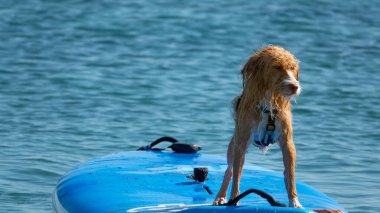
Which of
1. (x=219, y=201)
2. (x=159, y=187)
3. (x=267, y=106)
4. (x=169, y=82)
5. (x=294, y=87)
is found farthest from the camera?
(x=169, y=82)

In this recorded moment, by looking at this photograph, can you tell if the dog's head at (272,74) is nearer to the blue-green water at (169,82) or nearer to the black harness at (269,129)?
the black harness at (269,129)

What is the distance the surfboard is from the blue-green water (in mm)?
964

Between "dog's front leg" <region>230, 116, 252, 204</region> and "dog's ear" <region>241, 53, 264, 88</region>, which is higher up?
"dog's ear" <region>241, 53, 264, 88</region>

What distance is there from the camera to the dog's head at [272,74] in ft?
15.7

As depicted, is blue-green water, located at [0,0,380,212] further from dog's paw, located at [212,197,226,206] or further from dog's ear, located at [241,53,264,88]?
dog's paw, located at [212,197,226,206]

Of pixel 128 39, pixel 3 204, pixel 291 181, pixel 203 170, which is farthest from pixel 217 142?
pixel 128 39

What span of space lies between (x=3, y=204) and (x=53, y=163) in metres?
1.19

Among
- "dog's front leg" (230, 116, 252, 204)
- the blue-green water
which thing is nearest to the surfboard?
"dog's front leg" (230, 116, 252, 204)

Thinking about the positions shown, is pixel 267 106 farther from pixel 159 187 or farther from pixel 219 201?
pixel 159 187

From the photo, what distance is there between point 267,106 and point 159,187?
3.79 feet

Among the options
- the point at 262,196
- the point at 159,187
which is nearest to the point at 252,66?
the point at 262,196

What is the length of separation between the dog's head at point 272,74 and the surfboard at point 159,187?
0.61 meters

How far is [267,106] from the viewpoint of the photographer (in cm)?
491

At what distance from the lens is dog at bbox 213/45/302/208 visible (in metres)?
4.83
